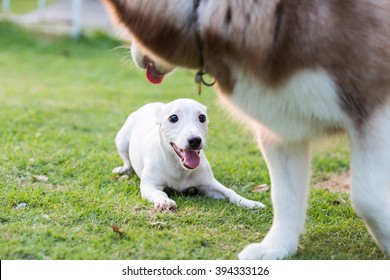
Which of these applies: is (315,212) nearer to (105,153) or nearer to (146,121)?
(146,121)

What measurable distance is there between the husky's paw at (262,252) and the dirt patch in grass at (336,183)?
173 centimetres

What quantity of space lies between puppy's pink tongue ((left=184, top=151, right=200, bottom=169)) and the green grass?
549 inches

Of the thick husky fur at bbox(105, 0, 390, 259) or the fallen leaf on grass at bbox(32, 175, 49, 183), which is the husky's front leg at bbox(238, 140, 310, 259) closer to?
the thick husky fur at bbox(105, 0, 390, 259)

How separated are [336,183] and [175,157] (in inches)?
57.1

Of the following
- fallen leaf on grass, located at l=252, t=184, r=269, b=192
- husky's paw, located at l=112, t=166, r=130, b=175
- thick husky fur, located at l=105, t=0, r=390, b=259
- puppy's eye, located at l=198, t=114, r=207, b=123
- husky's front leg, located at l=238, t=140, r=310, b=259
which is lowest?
husky's paw, located at l=112, t=166, r=130, b=175

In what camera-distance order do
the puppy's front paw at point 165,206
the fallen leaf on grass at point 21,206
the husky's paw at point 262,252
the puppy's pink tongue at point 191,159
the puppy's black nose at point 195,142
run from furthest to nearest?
the puppy's pink tongue at point 191,159, the puppy's black nose at point 195,142, the puppy's front paw at point 165,206, the fallen leaf on grass at point 21,206, the husky's paw at point 262,252

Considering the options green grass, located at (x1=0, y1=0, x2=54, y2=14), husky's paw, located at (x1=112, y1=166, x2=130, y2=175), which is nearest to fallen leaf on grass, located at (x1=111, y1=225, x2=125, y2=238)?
husky's paw, located at (x1=112, y1=166, x2=130, y2=175)

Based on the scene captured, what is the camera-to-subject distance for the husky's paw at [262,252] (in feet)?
11.3

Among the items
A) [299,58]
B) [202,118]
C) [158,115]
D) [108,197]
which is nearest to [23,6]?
[158,115]

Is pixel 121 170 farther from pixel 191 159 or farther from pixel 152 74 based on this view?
pixel 152 74

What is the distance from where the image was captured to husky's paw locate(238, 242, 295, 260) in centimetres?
344

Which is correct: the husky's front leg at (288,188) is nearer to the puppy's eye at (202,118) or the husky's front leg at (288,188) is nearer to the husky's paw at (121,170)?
the puppy's eye at (202,118)

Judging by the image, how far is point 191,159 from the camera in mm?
4535

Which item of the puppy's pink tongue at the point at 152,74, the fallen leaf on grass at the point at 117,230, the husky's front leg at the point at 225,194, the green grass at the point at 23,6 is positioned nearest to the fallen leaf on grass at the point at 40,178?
the husky's front leg at the point at 225,194
